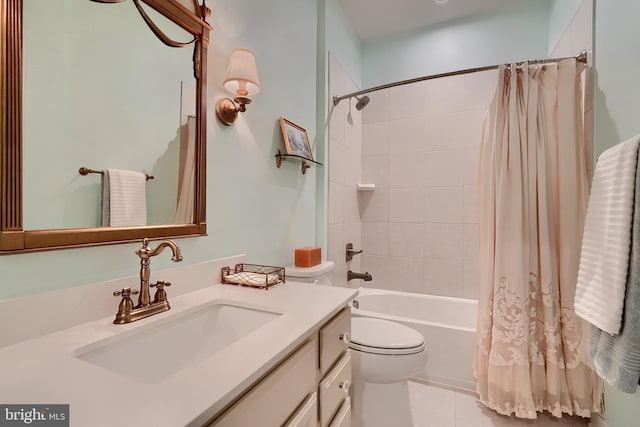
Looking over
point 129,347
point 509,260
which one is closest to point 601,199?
point 509,260

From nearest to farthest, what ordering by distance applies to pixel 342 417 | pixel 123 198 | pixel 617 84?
pixel 123 198 → pixel 342 417 → pixel 617 84

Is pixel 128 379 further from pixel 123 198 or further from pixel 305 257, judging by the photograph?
pixel 305 257

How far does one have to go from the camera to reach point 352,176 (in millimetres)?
2666

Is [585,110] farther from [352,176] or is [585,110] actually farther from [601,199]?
[352,176]

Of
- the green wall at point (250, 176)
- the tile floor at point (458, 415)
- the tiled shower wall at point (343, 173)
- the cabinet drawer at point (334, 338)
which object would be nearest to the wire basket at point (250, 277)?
the green wall at point (250, 176)

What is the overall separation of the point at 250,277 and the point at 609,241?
1243 mm

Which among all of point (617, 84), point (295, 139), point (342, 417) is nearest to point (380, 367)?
point (342, 417)

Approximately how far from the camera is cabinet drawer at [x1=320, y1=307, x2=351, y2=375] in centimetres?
86

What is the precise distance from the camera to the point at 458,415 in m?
1.62

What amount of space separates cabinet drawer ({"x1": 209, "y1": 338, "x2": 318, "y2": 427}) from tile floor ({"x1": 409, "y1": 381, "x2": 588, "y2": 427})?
1158 mm

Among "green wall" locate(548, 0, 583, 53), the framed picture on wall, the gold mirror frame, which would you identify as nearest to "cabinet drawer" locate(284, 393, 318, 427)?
the gold mirror frame

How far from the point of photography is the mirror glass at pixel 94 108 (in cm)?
68

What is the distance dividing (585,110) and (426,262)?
150 cm

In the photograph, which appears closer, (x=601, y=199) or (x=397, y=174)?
(x=601, y=199)
